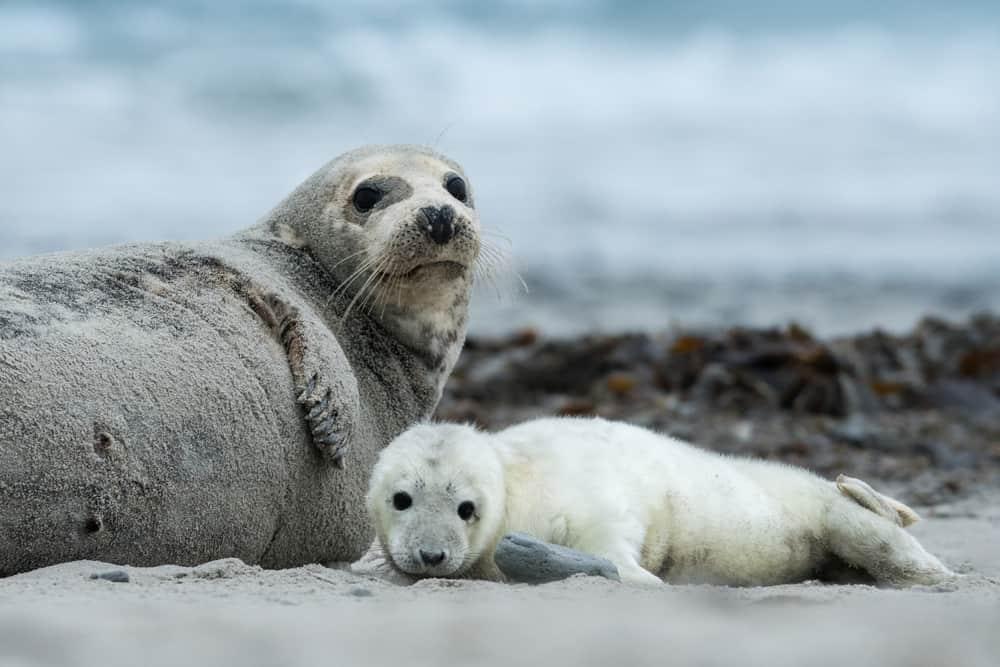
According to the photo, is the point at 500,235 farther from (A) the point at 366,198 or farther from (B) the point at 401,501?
(B) the point at 401,501

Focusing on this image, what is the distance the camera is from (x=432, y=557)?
12.8 ft

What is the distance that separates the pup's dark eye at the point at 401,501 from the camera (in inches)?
160

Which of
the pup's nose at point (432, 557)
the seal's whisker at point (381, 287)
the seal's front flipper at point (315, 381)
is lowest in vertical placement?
the pup's nose at point (432, 557)

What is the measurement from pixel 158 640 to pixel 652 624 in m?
0.87

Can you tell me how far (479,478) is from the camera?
4.05 metres

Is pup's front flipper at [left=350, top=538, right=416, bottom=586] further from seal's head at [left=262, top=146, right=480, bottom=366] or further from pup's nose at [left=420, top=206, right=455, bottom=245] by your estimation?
pup's nose at [left=420, top=206, right=455, bottom=245]

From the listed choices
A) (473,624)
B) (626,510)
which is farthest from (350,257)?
(473,624)

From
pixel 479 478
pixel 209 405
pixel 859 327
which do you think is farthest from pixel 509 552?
pixel 859 327

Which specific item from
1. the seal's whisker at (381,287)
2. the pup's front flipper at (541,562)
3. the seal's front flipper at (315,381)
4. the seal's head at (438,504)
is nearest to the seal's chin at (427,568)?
the seal's head at (438,504)

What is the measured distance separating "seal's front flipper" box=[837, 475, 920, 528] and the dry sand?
0.77 metres

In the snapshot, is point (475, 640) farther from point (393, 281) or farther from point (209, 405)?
point (393, 281)

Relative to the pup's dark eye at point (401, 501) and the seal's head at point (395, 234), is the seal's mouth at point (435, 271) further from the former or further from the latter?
the pup's dark eye at point (401, 501)

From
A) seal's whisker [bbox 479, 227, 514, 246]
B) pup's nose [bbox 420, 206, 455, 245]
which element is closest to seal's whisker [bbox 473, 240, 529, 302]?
seal's whisker [bbox 479, 227, 514, 246]

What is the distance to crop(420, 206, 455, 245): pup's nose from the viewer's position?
17.0 feet
